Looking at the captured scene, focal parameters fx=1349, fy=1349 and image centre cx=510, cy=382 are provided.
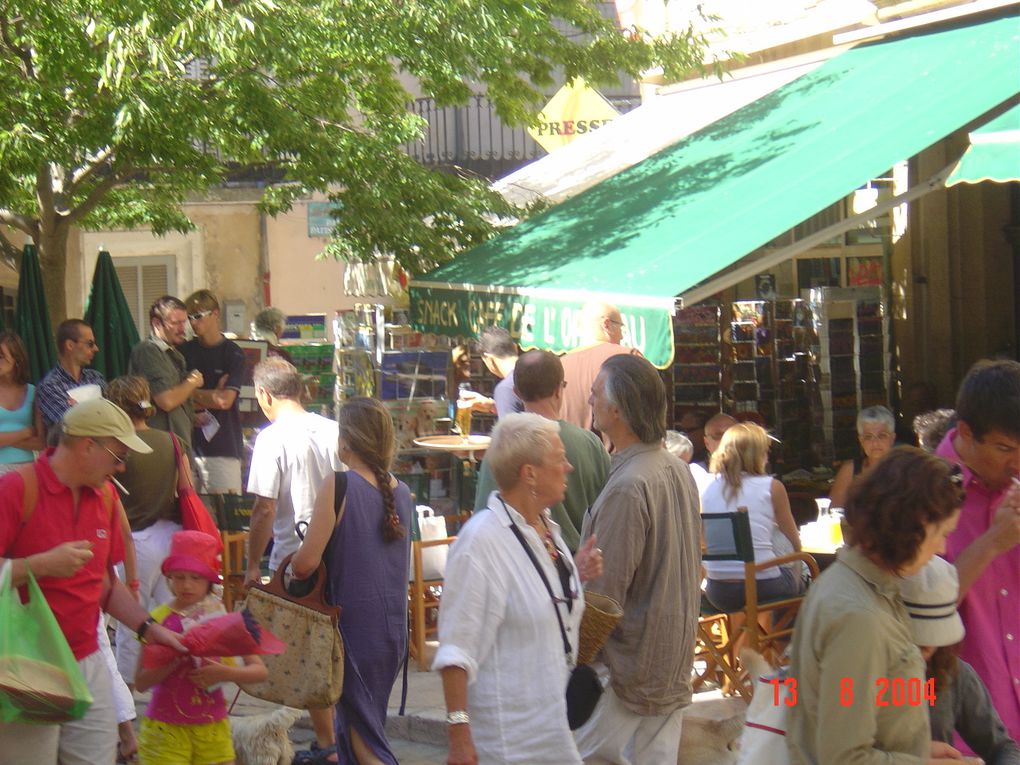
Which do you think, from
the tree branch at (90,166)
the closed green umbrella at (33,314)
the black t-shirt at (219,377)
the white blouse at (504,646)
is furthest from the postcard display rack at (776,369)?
the white blouse at (504,646)

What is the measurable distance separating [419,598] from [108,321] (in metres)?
2.96

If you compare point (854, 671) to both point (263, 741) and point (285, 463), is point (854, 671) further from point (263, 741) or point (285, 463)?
point (285, 463)

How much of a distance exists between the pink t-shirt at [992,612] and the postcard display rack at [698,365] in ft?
26.4

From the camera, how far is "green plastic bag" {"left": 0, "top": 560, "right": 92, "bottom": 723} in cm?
375

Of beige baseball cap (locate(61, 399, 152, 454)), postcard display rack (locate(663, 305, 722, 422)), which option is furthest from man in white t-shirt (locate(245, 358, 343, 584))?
postcard display rack (locate(663, 305, 722, 422))

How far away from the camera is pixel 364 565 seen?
519cm

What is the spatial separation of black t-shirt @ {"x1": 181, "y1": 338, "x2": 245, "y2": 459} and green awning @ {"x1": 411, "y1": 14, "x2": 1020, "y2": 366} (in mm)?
1605

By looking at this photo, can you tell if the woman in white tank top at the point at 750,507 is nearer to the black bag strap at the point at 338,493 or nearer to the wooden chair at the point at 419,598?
the wooden chair at the point at 419,598

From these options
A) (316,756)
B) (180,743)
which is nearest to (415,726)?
(316,756)

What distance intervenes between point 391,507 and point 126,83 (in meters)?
4.60

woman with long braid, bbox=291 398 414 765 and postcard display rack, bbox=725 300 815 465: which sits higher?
postcard display rack, bbox=725 300 815 465

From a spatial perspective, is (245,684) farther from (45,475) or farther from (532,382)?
(532,382)

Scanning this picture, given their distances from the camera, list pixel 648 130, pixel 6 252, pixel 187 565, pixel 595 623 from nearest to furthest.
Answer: pixel 595 623 → pixel 187 565 → pixel 6 252 → pixel 648 130
